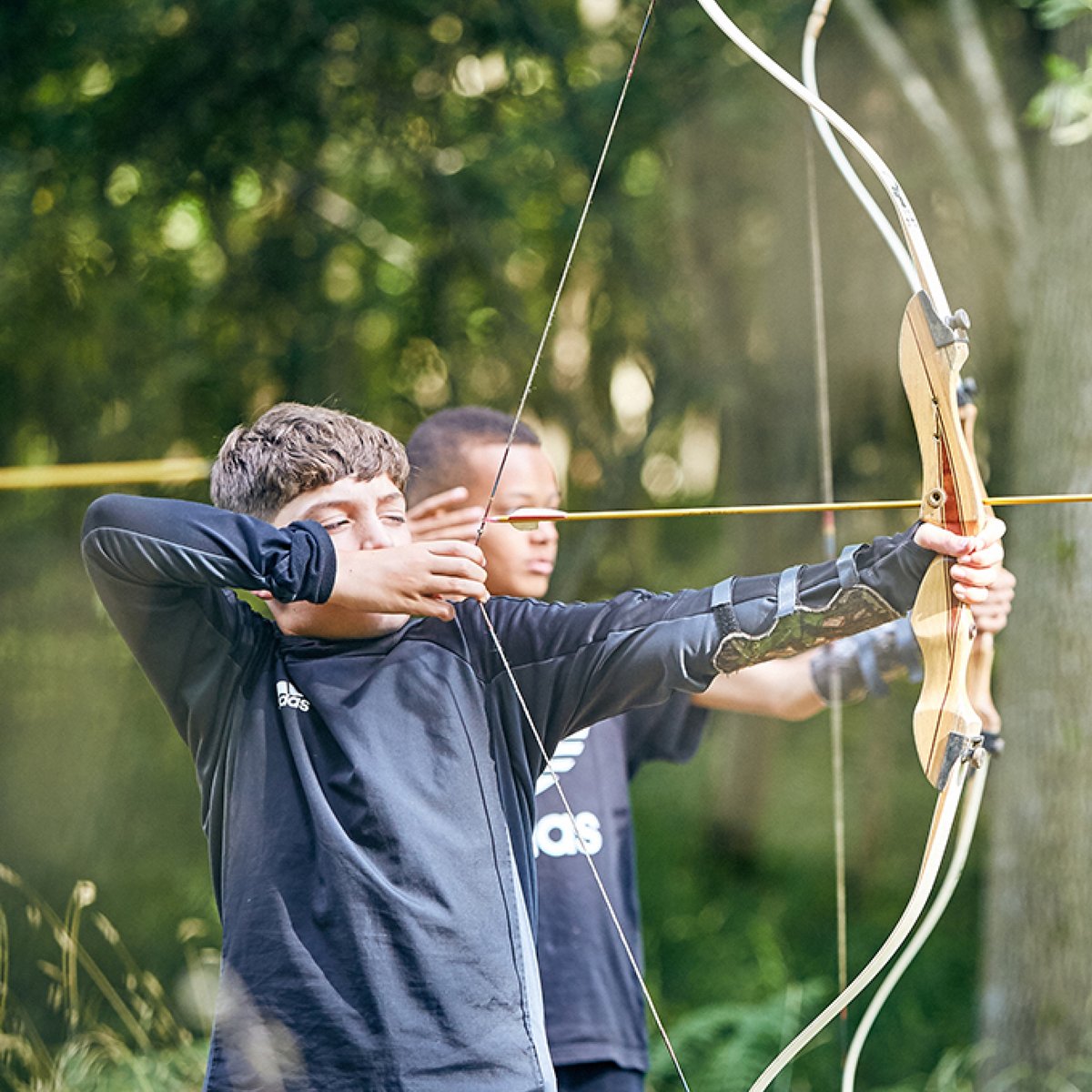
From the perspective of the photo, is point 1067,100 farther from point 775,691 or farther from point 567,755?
point 567,755

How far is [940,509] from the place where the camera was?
4.26 feet

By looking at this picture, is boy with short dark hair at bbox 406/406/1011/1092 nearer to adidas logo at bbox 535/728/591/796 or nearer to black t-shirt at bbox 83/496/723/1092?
adidas logo at bbox 535/728/591/796

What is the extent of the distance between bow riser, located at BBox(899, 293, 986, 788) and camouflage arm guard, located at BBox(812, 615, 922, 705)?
0.40 metres

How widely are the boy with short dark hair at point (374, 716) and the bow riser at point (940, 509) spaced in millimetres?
35

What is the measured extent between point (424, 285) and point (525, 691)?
3150mm

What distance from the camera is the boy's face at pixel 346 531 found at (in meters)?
1.35

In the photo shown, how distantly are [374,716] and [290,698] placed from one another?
8 centimetres

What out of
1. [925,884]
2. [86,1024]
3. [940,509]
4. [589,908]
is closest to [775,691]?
[589,908]

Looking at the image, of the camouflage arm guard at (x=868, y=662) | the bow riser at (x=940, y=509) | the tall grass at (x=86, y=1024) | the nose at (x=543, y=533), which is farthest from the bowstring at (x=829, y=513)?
the tall grass at (x=86, y=1024)

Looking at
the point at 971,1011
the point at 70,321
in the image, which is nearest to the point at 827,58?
the point at 70,321

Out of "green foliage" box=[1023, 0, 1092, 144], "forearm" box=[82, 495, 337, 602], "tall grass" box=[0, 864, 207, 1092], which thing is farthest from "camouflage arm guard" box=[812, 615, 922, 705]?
"tall grass" box=[0, 864, 207, 1092]

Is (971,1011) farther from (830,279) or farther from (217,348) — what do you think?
(217,348)

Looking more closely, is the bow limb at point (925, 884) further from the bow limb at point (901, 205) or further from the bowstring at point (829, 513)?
the bow limb at point (901, 205)

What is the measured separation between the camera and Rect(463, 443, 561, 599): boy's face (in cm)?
169
